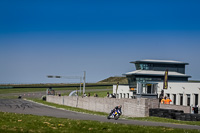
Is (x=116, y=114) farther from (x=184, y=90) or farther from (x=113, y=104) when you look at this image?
(x=184, y=90)

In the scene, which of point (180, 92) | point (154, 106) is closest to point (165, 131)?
point (154, 106)

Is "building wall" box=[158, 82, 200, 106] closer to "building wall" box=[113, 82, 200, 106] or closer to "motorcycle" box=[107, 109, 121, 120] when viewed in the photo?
"building wall" box=[113, 82, 200, 106]

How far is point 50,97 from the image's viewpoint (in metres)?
91.5

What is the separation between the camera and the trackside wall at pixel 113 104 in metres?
40.8

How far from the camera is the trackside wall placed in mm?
40812

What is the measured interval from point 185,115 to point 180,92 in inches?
1079

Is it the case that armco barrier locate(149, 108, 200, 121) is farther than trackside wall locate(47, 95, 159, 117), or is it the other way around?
trackside wall locate(47, 95, 159, 117)

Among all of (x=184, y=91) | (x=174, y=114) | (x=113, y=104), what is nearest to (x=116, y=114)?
(x=174, y=114)

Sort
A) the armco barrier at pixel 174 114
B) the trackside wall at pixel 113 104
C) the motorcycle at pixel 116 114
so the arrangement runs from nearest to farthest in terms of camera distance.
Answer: the armco barrier at pixel 174 114
the motorcycle at pixel 116 114
the trackside wall at pixel 113 104

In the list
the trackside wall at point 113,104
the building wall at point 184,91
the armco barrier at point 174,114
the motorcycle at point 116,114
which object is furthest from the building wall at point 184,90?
the motorcycle at point 116,114

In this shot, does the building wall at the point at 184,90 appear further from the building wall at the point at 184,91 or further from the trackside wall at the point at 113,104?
the trackside wall at the point at 113,104

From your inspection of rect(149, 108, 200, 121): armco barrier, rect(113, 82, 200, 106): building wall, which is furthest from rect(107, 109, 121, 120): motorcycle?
Result: rect(113, 82, 200, 106): building wall

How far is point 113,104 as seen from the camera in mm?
51219

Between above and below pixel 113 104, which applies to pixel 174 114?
below
